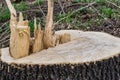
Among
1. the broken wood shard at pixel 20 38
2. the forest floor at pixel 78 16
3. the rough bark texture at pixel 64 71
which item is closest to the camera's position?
the rough bark texture at pixel 64 71

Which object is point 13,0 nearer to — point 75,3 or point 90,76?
point 75,3

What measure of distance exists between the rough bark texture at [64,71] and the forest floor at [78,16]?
1.82 meters

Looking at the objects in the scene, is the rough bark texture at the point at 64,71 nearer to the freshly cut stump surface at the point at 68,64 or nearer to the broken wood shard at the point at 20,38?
the freshly cut stump surface at the point at 68,64

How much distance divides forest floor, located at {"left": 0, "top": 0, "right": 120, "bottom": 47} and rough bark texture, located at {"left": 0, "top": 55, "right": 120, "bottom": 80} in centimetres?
182

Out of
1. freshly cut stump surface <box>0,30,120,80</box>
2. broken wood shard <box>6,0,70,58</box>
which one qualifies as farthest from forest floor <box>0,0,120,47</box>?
freshly cut stump surface <box>0,30,120,80</box>

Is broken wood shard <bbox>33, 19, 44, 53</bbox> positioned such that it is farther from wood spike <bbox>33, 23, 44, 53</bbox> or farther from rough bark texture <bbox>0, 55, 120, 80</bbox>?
rough bark texture <bbox>0, 55, 120, 80</bbox>

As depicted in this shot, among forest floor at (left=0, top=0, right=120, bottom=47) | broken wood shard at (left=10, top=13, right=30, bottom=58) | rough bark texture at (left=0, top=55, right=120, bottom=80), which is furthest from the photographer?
forest floor at (left=0, top=0, right=120, bottom=47)

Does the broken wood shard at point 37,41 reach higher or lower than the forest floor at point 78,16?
higher

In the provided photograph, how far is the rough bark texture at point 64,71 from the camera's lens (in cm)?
346

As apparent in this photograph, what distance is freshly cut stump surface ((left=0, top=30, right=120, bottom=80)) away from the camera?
3.46 m

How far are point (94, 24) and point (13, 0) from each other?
2.54 meters

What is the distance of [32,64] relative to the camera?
347 cm

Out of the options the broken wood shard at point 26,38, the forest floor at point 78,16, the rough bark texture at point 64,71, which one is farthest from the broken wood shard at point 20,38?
the forest floor at point 78,16

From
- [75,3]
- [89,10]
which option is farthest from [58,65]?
[75,3]
